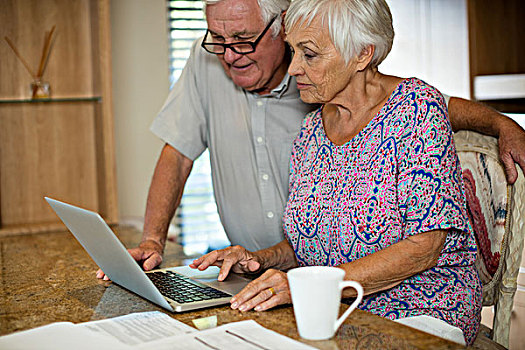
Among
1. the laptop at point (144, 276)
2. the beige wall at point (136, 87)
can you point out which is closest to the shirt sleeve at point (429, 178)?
the laptop at point (144, 276)

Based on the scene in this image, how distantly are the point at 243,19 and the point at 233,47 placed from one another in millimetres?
83

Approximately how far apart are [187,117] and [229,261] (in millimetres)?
693

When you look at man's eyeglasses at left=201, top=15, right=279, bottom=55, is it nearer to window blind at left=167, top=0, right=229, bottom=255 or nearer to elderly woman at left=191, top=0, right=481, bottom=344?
elderly woman at left=191, top=0, right=481, bottom=344

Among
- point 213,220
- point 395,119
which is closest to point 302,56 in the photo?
point 395,119

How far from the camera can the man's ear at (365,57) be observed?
1.53m

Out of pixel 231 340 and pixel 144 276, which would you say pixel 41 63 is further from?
pixel 231 340

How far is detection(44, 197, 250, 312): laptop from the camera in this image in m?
1.22

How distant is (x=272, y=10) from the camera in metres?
1.81

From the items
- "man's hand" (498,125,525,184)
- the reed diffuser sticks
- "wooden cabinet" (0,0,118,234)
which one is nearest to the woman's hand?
"man's hand" (498,125,525,184)

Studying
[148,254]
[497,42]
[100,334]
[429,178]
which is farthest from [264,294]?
[497,42]

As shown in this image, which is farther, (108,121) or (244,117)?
(108,121)

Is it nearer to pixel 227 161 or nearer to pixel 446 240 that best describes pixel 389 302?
pixel 446 240

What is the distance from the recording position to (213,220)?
3102 millimetres

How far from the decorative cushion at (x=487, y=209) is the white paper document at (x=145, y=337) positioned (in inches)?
31.1
